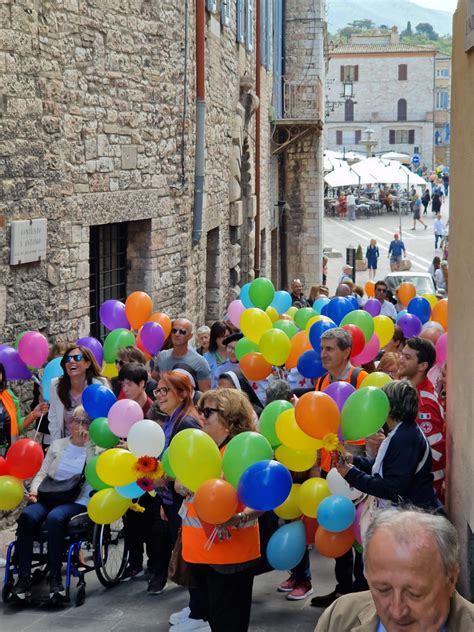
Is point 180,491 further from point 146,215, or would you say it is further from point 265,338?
point 146,215

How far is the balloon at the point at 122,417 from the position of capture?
20.9 feet

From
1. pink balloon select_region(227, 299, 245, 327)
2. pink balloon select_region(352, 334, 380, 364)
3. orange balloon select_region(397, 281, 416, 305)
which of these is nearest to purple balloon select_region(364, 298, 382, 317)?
orange balloon select_region(397, 281, 416, 305)

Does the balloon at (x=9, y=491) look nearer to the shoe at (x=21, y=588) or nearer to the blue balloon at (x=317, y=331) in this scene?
the shoe at (x=21, y=588)

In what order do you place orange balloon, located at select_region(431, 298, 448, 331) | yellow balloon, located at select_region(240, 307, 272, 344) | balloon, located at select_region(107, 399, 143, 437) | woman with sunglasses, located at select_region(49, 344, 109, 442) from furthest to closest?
1. orange balloon, located at select_region(431, 298, 448, 331)
2. yellow balloon, located at select_region(240, 307, 272, 344)
3. woman with sunglasses, located at select_region(49, 344, 109, 442)
4. balloon, located at select_region(107, 399, 143, 437)

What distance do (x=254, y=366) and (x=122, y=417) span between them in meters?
2.01

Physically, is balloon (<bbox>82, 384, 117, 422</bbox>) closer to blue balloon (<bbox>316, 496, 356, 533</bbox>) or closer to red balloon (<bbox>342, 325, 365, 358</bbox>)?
blue balloon (<bbox>316, 496, 356, 533</bbox>)

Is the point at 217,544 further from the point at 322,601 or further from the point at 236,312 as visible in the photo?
the point at 236,312

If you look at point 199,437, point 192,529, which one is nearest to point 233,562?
point 192,529

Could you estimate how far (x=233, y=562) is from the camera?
5.32 metres

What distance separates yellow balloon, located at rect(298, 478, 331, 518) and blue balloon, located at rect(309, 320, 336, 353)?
6.27 ft

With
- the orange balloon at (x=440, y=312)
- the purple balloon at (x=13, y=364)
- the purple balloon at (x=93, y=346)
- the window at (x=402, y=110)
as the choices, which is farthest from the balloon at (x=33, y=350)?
the window at (x=402, y=110)

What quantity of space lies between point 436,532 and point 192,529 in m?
2.75

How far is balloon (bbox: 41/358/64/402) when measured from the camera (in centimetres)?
757

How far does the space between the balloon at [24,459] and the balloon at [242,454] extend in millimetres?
1643
